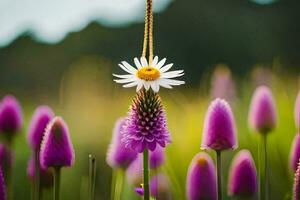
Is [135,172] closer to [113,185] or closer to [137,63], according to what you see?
[113,185]

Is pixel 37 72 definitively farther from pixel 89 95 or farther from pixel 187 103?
pixel 187 103

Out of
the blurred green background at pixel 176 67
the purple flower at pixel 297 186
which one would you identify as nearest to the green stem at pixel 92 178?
the blurred green background at pixel 176 67

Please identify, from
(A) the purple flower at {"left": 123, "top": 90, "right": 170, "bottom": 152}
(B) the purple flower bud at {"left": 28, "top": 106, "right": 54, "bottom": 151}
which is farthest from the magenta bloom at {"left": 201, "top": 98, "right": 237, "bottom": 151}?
(B) the purple flower bud at {"left": 28, "top": 106, "right": 54, "bottom": 151}

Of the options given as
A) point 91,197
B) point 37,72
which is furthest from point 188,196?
point 37,72

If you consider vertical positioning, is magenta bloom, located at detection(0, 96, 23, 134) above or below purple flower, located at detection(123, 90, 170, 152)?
above

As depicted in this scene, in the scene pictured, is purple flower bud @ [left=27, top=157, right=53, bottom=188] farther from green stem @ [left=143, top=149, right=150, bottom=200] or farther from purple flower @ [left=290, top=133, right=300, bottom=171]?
purple flower @ [left=290, top=133, right=300, bottom=171]

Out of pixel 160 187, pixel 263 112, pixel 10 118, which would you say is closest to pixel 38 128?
pixel 10 118

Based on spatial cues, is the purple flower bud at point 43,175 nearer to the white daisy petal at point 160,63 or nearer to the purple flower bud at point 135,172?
the purple flower bud at point 135,172
